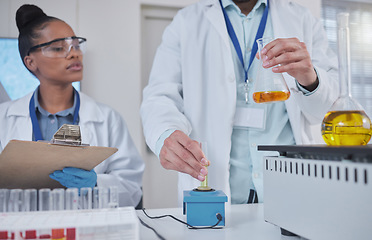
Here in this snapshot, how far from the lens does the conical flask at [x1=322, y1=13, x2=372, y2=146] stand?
803 millimetres

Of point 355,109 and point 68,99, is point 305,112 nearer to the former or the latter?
point 355,109

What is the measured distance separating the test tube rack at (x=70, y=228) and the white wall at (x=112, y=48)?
288 centimetres

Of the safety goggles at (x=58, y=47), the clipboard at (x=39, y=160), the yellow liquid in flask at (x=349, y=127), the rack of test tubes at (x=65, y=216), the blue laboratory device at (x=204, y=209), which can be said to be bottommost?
the blue laboratory device at (x=204, y=209)

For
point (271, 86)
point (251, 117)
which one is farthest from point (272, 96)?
point (251, 117)

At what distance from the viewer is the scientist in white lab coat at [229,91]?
1.48 meters

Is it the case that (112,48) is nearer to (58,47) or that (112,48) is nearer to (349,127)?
(58,47)

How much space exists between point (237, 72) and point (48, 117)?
1.32m

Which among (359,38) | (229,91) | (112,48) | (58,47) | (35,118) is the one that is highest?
(359,38)

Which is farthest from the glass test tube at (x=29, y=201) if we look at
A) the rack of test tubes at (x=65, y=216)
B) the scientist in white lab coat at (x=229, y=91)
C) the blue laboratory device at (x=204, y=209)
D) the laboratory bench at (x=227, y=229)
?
the scientist in white lab coat at (x=229, y=91)

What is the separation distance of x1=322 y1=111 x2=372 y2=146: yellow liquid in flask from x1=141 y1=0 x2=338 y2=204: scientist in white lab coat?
20.0 inches

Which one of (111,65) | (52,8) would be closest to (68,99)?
(111,65)

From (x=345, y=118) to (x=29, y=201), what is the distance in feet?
2.56

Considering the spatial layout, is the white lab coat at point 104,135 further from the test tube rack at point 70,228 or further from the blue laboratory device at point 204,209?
the test tube rack at point 70,228

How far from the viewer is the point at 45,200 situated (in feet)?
2.57
